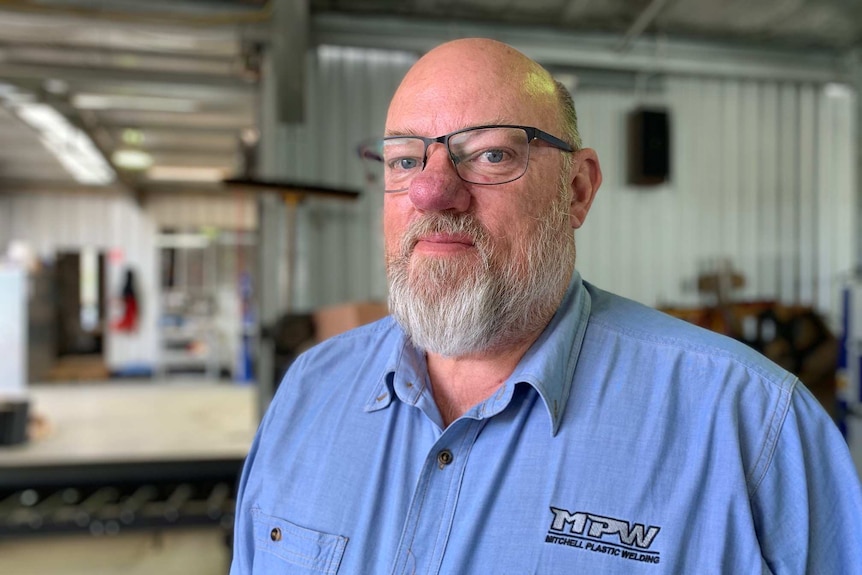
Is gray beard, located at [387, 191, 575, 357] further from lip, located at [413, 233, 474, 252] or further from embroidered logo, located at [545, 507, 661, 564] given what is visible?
embroidered logo, located at [545, 507, 661, 564]

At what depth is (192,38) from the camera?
3863 mm

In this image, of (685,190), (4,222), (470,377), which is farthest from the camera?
(4,222)

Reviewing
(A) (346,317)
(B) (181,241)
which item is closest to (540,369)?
(A) (346,317)

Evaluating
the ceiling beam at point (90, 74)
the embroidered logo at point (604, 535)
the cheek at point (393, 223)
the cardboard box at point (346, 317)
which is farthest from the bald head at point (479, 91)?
the ceiling beam at point (90, 74)

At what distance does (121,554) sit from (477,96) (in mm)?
3551

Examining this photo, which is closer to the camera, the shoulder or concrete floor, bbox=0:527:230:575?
the shoulder

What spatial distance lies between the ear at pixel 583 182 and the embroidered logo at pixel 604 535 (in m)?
0.45

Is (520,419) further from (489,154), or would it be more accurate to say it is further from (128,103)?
(128,103)

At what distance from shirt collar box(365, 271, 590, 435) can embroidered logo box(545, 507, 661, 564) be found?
0.11 metres

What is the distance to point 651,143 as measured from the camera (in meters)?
4.21

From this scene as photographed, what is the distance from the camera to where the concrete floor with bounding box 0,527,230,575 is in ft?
10.6

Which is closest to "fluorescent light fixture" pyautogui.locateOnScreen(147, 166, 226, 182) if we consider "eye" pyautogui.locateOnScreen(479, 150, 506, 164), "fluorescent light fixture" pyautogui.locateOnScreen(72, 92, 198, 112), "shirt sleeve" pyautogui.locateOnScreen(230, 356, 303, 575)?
"fluorescent light fixture" pyautogui.locateOnScreen(72, 92, 198, 112)

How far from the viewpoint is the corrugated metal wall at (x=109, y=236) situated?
9.81 m

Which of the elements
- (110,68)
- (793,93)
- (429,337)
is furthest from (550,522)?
(793,93)
